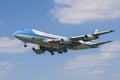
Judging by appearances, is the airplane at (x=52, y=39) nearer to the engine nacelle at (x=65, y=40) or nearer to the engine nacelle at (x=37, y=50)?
the engine nacelle at (x=65, y=40)

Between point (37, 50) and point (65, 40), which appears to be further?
point (37, 50)

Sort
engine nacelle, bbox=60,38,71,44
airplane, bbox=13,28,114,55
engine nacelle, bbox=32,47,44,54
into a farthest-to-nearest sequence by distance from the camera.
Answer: engine nacelle, bbox=32,47,44,54 < engine nacelle, bbox=60,38,71,44 < airplane, bbox=13,28,114,55

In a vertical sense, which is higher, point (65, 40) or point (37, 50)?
point (37, 50)

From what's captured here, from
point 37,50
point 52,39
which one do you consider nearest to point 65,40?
point 52,39

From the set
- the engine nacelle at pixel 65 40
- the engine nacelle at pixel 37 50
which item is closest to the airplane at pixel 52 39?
the engine nacelle at pixel 65 40

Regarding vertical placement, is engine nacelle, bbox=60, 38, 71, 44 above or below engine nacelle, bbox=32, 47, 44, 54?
below

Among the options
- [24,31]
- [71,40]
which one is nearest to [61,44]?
[71,40]

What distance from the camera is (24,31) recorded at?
121 m

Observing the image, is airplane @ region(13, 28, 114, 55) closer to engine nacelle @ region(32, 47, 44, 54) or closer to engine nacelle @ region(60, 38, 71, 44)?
engine nacelle @ region(60, 38, 71, 44)

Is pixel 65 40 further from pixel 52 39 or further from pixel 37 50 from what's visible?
pixel 37 50

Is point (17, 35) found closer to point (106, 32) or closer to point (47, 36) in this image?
point (47, 36)

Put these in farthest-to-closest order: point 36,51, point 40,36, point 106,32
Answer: point 36,51
point 40,36
point 106,32

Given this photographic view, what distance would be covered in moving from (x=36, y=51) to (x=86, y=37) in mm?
19977

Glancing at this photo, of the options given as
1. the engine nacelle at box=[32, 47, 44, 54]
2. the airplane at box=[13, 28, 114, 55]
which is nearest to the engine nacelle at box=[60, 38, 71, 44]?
the airplane at box=[13, 28, 114, 55]
